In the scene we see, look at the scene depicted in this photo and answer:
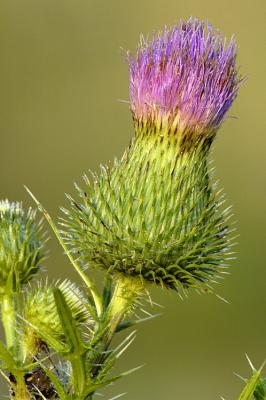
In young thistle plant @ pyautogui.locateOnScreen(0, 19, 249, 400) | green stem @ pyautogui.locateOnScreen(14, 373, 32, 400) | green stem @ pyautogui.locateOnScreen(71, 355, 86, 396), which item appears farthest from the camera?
young thistle plant @ pyautogui.locateOnScreen(0, 19, 249, 400)

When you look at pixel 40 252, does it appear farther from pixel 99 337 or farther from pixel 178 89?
pixel 178 89

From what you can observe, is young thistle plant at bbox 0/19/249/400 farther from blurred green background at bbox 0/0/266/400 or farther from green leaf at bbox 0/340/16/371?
blurred green background at bbox 0/0/266/400

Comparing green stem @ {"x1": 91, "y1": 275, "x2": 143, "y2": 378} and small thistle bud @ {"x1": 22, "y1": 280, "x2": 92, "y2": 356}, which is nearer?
small thistle bud @ {"x1": 22, "y1": 280, "x2": 92, "y2": 356}

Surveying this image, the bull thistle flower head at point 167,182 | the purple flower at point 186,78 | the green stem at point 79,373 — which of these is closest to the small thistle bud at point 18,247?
the bull thistle flower head at point 167,182

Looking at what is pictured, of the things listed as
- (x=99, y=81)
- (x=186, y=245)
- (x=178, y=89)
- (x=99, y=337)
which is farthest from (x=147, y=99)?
(x=99, y=81)

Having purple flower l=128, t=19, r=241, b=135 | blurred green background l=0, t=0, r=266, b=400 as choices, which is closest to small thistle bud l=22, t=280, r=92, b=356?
purple flower l=128, t=19, r=241, b=135

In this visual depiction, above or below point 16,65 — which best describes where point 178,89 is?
below

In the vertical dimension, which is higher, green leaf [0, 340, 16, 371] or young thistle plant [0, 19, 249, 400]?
young thistle plant [0, 19, 249, 400]

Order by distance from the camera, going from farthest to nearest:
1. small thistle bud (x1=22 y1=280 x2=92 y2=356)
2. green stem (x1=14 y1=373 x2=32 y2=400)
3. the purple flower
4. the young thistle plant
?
the purple flower → the young thistle plant → small thistle bud (x1=22 y1=280 x2=92 y2=356) → green stem (x1=14 y1=373 x2=32 y2=400)
